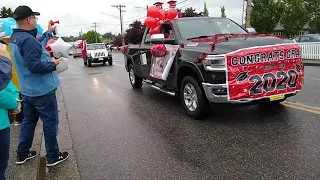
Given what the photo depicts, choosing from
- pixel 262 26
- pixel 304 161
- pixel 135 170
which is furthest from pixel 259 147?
pixel 262 26

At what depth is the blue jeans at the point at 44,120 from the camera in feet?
12.0

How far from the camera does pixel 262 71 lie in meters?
4.91

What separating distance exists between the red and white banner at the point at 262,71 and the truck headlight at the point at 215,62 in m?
0.08

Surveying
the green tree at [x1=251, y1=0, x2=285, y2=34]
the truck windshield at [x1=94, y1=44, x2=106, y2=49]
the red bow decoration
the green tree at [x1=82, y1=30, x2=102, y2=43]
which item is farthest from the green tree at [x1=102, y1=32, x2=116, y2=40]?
the red bow decoration

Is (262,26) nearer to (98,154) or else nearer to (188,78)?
(188,78)

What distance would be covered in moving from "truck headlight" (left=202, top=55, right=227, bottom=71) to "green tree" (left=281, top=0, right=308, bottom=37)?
1402 inches

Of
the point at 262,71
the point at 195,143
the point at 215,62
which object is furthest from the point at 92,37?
the point at 195,143

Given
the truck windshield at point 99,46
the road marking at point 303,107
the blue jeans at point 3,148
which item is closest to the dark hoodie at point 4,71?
the blue jeans at point 3,148

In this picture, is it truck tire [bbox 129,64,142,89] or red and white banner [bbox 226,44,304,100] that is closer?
red and white banner [bbox 226,44,304,100]

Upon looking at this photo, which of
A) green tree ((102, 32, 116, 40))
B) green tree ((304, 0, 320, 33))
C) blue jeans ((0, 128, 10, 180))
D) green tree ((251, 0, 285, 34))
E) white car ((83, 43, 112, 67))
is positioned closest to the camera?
blue jeans ((0, 128, 10, 180))

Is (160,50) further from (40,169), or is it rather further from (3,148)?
(3,148)

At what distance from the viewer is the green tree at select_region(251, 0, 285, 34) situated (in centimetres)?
2819

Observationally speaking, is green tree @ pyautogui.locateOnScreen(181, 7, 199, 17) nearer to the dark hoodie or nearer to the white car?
the white car

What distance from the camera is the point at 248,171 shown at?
11.6ft
